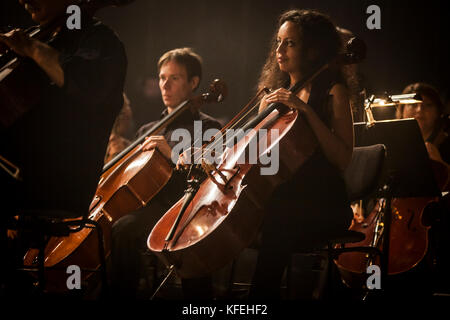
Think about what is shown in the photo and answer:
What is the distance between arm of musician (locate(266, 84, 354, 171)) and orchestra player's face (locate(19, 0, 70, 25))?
780 millimetres

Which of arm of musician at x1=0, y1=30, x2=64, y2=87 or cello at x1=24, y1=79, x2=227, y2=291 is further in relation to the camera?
cello at x1=24, y1=79, x2=227, y2=291

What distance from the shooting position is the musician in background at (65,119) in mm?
1456

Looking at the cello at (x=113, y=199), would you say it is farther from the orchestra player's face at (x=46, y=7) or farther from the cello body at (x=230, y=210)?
the orchestra player's face at (x=46, y=7)

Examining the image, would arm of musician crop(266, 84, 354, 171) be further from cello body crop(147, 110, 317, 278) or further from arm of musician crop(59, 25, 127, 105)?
arm of musician crop(59, 25, 127, 105)

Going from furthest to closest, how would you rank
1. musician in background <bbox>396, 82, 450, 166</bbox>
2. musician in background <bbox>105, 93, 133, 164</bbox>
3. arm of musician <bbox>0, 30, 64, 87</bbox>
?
1. musician in background <bbox>105, 93, 133, 164</bbox>
2. musician in background <bbox>396, 82, 450, 166</bbox>
3. arm of musician <bbox>0, 30, 64, 87</bbox>

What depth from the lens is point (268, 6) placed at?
3791 millimetres

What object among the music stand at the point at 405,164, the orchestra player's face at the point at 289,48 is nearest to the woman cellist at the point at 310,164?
the orchestra player's face at the point at 289,48

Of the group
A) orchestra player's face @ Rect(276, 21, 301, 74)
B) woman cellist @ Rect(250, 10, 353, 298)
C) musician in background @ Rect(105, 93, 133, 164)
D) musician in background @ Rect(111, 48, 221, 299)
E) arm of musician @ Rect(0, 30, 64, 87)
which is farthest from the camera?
musician in background @ Rect(105, 93, 133, 164)

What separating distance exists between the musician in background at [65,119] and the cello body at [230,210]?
349 mm

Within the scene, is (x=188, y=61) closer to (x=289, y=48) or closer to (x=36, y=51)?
(x=289, y=48)

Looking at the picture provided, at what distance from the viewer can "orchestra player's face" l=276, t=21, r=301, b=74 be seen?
1819 millimetres

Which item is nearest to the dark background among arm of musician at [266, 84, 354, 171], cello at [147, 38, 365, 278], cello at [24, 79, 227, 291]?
cello at [24, 79, 227, 291]

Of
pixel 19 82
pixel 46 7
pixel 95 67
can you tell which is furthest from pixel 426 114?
pixel 19 82

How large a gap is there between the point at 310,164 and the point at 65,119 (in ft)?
2.83
